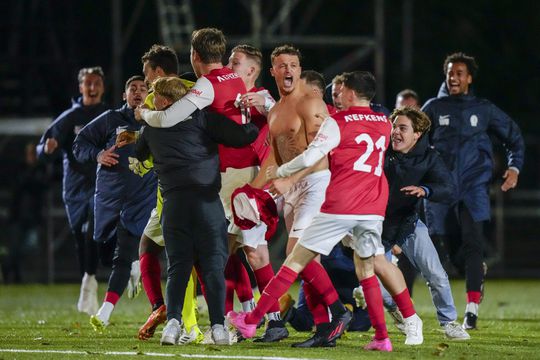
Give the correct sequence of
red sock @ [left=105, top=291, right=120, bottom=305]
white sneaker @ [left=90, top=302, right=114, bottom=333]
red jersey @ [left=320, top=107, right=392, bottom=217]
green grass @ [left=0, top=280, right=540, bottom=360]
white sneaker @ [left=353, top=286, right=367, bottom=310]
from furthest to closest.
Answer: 1. red sock @ [left=105, top=291, right=120, bottom=305]
2. white sneaker @ [left=90, top=302, right=114, bottom=333]
3. white sneaker @ [left=353, top=286, right=367, bottom=310]
4. red jersey @ [left=320, top=107, right=392, bottom=217]
5. green grass @ [left=0, top=280, right=540, bottom=360]

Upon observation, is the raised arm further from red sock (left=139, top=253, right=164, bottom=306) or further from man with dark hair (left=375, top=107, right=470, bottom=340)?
man with dark hair (left=375, top=107, right=470, bottom=340)

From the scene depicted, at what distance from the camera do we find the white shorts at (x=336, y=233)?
400 inches

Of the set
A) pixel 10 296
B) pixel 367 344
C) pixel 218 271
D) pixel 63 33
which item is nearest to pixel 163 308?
pixel 218 271

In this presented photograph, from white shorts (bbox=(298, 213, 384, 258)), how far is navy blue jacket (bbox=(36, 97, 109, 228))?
16.0ft

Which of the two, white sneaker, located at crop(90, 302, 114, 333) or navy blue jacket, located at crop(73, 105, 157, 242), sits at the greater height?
navy blue jacket, located at crop(73, 105, 157, 242)

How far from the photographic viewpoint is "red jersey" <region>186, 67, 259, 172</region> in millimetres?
10391

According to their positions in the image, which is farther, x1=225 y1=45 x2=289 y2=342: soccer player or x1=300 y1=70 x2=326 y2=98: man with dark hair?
x1=300 y1=70 x2=326 y2=98: man with dark hair

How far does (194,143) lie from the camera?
10367mm

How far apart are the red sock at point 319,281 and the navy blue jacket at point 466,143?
2.83 m

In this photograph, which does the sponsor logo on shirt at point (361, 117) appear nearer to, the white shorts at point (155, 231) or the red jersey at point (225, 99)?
the red jersey at point (225, 99)

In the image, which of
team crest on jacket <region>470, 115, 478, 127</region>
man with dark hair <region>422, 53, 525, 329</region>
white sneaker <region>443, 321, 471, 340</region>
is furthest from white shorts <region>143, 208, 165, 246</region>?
team crest on jacket <region>470, 115, 478, 127</region>

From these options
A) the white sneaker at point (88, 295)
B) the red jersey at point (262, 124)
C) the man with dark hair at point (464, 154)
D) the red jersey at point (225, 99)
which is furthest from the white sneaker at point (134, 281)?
the man with dark hair at point (464, 154)

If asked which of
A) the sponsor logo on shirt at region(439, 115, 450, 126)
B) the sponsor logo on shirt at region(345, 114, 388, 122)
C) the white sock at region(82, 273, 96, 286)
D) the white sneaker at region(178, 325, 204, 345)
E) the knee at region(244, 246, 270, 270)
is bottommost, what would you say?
the white sneaker at region(178, 325, 204, 345)

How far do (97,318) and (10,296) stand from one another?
6219 mm
